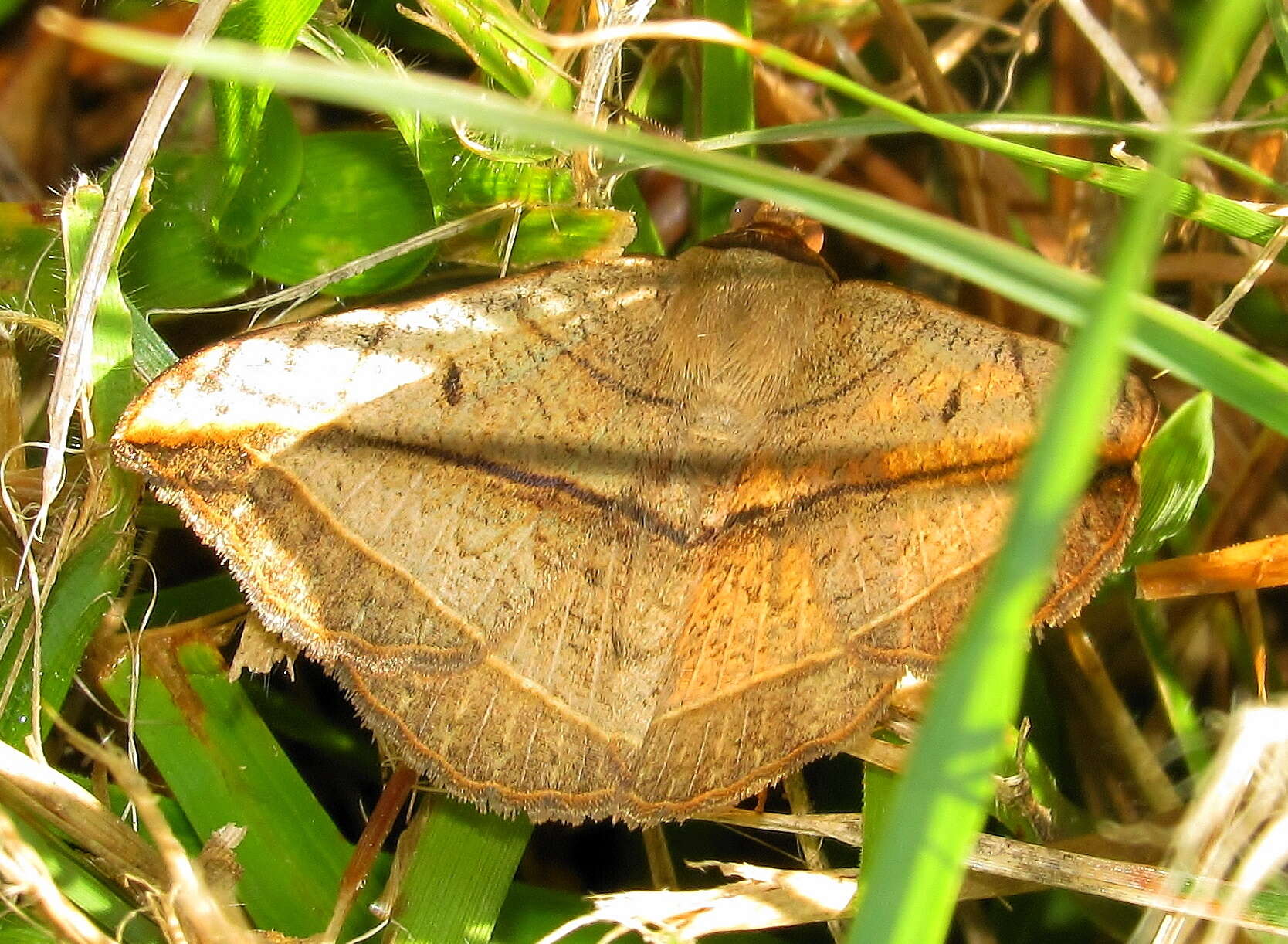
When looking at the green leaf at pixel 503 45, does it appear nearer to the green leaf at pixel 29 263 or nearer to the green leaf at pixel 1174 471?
the green leaf at pixel 29 263

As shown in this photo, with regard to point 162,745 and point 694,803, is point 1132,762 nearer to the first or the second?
point 694,803

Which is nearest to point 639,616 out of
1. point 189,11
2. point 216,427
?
point 216,427

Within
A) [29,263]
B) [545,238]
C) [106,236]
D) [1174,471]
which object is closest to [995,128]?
[1174,471]

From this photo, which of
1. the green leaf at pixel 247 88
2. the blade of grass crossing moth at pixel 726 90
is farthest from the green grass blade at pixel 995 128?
the green leaf at pixel 247 88

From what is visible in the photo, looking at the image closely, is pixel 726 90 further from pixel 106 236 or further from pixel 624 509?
pixel 106 236

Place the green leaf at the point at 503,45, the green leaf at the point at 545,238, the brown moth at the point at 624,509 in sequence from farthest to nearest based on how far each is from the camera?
1. the green leaf at the point at 545,238
2. the green leaf at the point at 503,45
3. the brown moth at the point at 624,509

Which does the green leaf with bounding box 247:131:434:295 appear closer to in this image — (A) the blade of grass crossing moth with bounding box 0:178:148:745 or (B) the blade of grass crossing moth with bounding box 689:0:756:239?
(A) the blade of grass crossing moth with bounding box 0:178:148:745
